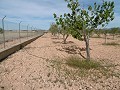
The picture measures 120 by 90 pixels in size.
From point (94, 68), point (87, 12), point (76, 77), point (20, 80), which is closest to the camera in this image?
point (20, 80)

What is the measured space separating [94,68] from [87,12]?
2953mm

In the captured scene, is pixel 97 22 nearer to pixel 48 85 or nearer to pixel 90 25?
pixel 90 25

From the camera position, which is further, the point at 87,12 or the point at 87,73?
the point at 87,12

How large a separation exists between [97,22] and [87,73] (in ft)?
11.3

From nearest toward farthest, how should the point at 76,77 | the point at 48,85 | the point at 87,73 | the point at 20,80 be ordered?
the point at 48,85, the point at 20,80, the point at 76,77, the point at 87,73

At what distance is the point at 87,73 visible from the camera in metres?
6.39

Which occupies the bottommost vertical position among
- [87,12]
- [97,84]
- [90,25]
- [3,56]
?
[97,84]

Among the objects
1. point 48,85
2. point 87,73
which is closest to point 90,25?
point 87,73

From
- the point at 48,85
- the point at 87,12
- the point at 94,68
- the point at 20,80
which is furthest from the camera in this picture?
the point at 87,12

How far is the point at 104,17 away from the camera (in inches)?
332

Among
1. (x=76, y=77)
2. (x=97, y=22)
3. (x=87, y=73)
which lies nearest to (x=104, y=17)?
(x=97, y=22)

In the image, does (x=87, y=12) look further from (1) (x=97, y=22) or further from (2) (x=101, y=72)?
(2) (x=101, y=72)

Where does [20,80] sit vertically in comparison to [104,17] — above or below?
below

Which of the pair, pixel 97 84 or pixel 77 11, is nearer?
pixel 97 84
